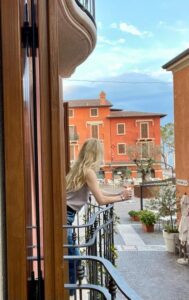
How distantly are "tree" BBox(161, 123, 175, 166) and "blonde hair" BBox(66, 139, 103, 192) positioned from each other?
15.3 meters

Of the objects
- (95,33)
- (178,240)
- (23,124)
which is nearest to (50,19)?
(23,124)

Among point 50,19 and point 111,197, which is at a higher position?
point 50,19

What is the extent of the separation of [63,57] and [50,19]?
187 cm

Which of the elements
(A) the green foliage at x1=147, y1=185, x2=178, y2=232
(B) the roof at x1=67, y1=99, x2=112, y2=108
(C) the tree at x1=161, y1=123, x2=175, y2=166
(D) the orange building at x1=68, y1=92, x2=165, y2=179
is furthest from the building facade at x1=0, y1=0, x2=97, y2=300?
(B) the roof at x1=67, y1=99, x2=112, y2=108

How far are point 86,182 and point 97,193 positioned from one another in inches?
3.9

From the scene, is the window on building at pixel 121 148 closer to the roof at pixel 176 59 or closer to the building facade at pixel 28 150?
the roof at pixel 176 59

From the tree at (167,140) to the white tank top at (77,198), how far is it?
15.3 meters

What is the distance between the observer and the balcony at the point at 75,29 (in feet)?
6.06

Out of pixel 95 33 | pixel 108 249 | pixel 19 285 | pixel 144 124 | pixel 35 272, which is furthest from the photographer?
pixel 144 124

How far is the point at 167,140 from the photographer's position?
20.0 meters

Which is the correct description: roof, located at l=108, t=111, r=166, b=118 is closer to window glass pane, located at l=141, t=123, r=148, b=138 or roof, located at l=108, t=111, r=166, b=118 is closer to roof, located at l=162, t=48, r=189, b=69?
window glass pane, located at l=141, t=123, r=148, b=138

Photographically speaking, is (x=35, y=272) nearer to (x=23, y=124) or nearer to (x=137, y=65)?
(x=23, y=124)

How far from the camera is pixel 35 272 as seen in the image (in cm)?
93

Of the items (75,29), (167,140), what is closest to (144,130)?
(167,140)
